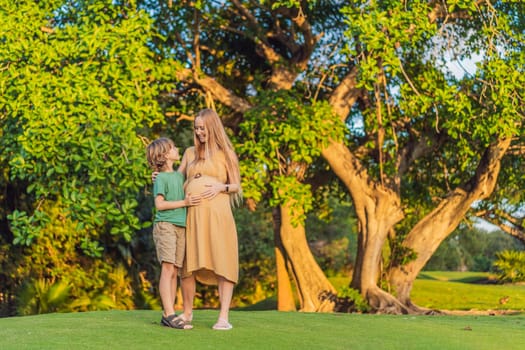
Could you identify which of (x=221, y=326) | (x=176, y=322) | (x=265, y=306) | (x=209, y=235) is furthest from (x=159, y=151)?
(x=265, y=306)

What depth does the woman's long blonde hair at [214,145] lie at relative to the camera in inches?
358

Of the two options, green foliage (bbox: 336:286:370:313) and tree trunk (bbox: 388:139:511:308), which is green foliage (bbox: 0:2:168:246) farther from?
tree trunk (bbox: 388:139:511:308)

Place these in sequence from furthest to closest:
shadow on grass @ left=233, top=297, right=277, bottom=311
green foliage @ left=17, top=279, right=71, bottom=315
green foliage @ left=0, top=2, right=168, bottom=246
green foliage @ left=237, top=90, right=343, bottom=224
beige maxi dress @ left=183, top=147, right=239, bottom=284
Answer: shadow on grass @ left=233, top=297, right=277, bottom=311 < green foliage @ left=17, top=279, right=71, bottom=315 < green foliage @ left=237, top=90, right=343, bottom=224 < green foliage @ left=0, top=2, right=168, bottom=246 < beige maxi dress @ left=183, top=147, right=239, bottom=284

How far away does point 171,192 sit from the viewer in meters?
9.04

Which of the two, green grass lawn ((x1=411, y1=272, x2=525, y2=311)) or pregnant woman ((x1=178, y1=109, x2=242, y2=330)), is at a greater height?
pregnant woman ((x1=178, y1=109, x2=242, y2=330))

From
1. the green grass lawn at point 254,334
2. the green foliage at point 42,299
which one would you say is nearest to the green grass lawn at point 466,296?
the green grass lawn at point 254,334

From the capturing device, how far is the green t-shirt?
29.5 feet

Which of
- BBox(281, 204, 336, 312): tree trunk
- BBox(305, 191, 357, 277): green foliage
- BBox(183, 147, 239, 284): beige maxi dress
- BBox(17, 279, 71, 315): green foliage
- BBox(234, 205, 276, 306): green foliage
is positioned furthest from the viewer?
BBox(305, 191, 357, 277): green foliage

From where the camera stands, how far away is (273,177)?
1708 centimetres

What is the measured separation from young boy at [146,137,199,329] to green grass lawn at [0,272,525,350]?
382 mm

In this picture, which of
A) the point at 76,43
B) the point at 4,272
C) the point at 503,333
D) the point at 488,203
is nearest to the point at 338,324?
the point at 503,333

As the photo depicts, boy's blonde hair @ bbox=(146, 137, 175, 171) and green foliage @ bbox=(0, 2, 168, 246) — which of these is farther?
green foliage @ bbox=(0, 2, 168, 246)

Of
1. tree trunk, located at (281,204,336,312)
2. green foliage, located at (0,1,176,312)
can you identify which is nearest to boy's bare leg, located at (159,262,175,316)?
green foliage, located at (0,1,176,312)

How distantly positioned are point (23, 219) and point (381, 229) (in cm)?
800
